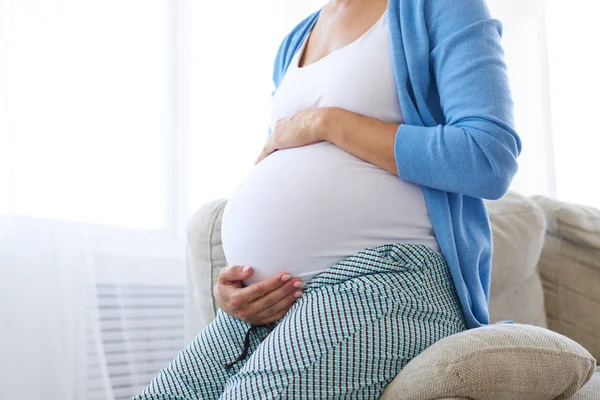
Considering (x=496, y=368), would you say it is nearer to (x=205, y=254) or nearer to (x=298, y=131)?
(x=298, y=131)

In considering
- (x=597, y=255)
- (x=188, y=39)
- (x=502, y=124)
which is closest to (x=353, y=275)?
(x=502, y=124)

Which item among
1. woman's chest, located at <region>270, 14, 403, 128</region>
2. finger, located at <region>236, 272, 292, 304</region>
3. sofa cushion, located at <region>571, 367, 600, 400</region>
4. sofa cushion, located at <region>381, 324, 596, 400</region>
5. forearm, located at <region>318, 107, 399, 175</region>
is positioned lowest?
sofa cushion, located at <region>571, 367, 600, 400</region>

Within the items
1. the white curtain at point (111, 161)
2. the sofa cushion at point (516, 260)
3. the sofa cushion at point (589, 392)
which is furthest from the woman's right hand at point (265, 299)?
the sofa cushion at point (516, 260)

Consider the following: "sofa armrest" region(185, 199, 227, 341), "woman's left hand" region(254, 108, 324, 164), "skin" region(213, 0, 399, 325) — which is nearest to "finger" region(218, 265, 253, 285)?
"skin" region(213, 0, 399, 325)

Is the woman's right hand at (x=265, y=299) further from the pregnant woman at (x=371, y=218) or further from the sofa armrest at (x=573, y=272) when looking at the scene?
the sofa armrest at (x=573, y=272)

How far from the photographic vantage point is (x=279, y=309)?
1.01 m

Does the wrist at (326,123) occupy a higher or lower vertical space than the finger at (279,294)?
higher

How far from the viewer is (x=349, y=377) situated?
84 cm

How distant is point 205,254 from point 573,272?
0.95m

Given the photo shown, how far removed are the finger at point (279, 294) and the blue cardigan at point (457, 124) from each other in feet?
0.71

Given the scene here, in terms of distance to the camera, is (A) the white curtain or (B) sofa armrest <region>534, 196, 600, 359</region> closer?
(A) the white curtain

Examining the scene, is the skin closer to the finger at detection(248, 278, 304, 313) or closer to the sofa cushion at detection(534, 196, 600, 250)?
the finger at detection(248, 278, 304, 313)

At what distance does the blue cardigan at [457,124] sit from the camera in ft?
3.25

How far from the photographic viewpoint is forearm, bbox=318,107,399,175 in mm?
A: 1037
